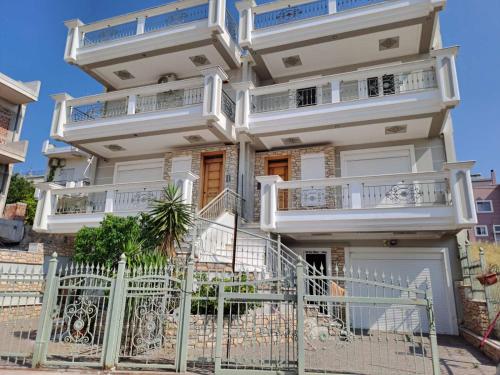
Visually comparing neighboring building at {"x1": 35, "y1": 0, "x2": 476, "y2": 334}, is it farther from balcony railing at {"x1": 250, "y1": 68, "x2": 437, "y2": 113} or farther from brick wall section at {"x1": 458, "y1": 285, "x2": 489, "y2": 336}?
brick wall section at {"x1": 458, "y1": 285, "x2": 489, "y2": 336}

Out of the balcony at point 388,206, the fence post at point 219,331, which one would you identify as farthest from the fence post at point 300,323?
the balcony at point 388,206

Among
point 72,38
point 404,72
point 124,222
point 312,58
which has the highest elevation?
point 72,38

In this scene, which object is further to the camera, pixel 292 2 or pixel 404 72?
pixel 292 2

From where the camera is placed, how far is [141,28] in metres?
13.5

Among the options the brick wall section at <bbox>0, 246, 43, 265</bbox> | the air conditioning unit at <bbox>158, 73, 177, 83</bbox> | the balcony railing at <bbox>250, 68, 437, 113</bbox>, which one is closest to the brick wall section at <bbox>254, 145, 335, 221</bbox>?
the balcony railing at <bbox>250, 68, 437, 113</bbox>

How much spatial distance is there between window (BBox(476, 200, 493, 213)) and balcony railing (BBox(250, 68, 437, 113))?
106 feet

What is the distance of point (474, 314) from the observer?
8758mm

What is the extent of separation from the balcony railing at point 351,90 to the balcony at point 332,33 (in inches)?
47.5

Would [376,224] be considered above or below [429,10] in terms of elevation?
below

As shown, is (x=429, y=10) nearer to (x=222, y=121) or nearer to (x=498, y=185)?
(x=222, y=121)

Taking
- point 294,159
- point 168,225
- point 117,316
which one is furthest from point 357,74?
point 117,316

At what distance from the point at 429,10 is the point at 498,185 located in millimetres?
33638

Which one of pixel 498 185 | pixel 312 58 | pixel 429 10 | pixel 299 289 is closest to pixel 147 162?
pixel 312 58

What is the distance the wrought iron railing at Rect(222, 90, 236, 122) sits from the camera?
12250 millimetres
